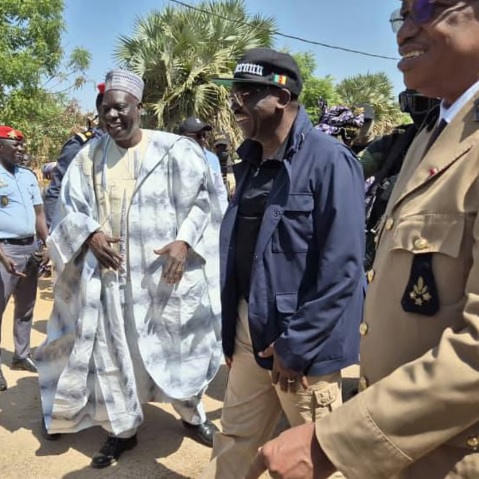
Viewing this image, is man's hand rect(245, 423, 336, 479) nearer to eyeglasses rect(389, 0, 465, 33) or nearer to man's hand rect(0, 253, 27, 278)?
eyeglasses rect(389, 0, 465, 33)

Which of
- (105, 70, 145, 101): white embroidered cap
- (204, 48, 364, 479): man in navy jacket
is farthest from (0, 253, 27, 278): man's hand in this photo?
(204, 48, 364, 479): man in navy jacket

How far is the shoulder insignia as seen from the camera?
3.37 feet

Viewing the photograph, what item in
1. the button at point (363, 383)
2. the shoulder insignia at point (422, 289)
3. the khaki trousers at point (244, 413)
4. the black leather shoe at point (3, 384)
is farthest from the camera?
the black leather shoe at point (3, 384)

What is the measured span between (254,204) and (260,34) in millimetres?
12424

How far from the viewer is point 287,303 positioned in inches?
77.7

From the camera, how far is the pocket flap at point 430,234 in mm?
990

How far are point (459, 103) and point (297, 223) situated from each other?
91cm

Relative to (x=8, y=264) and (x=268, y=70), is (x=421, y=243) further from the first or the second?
(x=8, y=264)

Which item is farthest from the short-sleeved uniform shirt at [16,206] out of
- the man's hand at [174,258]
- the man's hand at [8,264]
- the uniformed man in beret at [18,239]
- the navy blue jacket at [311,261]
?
the navy blue jacket at [311,261]

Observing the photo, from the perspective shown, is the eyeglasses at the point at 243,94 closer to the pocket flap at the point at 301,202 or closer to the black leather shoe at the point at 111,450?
the pocket flap at the point at 301,202

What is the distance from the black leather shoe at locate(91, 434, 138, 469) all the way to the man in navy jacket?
107cm

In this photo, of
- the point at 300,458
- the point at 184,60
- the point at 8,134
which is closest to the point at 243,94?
the point at 300,458

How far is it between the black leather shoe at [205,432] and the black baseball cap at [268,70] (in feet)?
6.88

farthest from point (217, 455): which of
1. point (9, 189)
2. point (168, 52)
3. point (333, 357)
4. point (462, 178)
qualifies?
point (168, 52)
